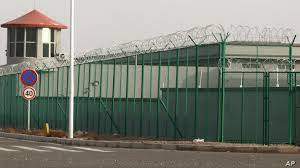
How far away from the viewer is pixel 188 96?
103 feet

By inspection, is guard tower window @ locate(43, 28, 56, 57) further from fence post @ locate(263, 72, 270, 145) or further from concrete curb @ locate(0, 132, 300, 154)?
fence post @ locate(263, 72, 270, 145)

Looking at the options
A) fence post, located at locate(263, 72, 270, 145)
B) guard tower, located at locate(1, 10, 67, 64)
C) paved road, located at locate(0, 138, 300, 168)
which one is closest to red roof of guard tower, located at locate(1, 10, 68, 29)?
guard tower, located at locate(1, 10, 67, 64)

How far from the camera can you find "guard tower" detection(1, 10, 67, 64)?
68.7 metres

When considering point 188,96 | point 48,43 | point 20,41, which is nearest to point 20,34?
point 20,41

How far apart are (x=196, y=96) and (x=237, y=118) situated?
6.60ft

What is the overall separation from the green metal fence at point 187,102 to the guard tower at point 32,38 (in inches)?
828

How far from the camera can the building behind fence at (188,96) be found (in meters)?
28.5

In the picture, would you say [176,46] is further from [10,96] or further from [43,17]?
[43,17]

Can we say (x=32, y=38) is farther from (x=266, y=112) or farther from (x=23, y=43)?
(x=266, y=112)

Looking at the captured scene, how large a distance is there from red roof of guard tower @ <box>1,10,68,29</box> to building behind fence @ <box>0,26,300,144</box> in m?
19.5

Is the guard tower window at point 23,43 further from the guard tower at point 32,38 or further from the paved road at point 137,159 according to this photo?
the paved road at point 137,159

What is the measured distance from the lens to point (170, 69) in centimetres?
3622

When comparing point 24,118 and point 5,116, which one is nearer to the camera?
point 24,118

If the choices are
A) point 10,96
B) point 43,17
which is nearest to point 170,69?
point 10,96
